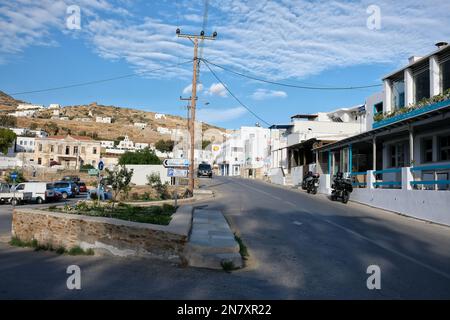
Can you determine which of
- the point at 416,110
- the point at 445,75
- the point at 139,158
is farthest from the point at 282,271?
the point at 139,158

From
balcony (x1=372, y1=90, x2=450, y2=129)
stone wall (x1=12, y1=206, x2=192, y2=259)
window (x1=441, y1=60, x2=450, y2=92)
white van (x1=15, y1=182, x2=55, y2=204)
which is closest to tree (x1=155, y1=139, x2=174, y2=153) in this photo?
white van (x1=15, y1=182, x2=55, y2=204)

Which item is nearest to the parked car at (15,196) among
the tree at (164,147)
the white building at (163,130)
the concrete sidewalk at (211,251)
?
the concrete sidewalk at (211,251)

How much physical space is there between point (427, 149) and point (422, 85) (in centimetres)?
362

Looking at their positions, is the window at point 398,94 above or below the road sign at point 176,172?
above

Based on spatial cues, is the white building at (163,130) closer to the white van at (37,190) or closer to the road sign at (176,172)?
the white van at (37,190)

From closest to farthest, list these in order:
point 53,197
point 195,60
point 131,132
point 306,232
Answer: point 306,232
point 195,60
point 53,197
point 131,132

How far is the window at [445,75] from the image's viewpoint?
70.5 ft

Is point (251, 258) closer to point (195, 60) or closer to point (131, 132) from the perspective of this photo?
point (195, 60)

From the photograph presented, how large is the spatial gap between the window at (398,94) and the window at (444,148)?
5.04m

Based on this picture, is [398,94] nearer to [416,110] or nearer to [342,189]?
[416,110]

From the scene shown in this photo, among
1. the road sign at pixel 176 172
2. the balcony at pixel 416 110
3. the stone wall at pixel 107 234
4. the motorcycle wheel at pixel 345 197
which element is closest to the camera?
the stone wall at pixel 107 234
